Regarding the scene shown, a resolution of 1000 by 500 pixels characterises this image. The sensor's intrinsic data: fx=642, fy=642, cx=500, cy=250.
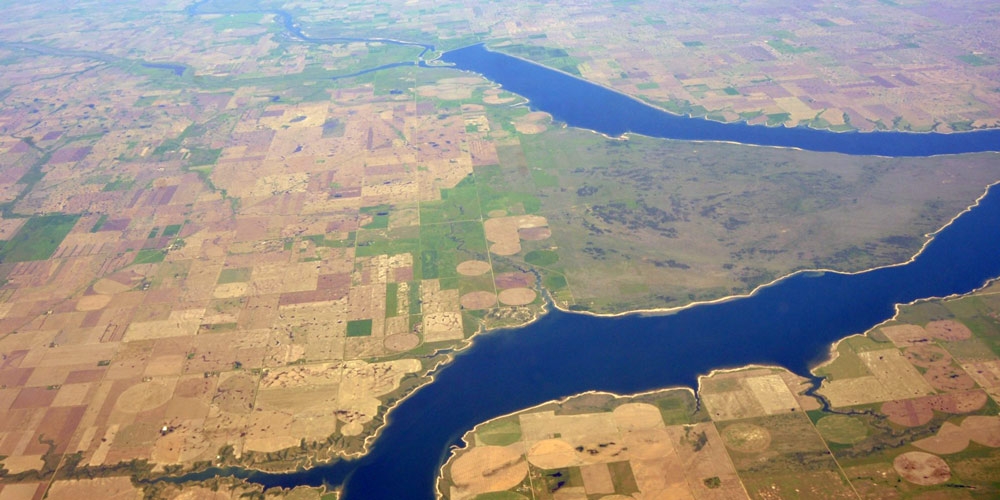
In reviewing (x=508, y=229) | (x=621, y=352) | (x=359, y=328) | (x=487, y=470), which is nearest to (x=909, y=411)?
(x=621, y=352)

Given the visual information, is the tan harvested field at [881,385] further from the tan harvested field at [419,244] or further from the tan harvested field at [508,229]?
the tan harvested field at [508,229]

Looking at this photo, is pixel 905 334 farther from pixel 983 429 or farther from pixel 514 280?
pixel 514 280

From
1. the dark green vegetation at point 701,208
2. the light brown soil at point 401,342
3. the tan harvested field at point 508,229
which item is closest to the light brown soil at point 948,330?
the dark green vegetation at point 701,208

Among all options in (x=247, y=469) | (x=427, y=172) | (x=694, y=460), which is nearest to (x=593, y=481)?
(x=694, y=460)

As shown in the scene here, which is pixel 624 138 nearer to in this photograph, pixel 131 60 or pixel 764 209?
pixel 764 209

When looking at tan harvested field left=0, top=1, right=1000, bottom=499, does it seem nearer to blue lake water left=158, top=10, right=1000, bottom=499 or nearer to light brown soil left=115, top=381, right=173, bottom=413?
light brown soil left=115, top=381, right=173, bottom=413

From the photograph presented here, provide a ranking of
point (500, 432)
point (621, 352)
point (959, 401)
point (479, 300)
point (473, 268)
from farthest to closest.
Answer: point (473, 268), point (479, 300), point (621, 352), point (959, 401), point (500, 432)

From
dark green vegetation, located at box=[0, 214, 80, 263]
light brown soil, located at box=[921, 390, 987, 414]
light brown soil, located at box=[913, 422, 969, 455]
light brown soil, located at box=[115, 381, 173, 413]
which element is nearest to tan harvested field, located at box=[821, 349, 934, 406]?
light brown soil, located at box=[921, 390, 987, 414]
